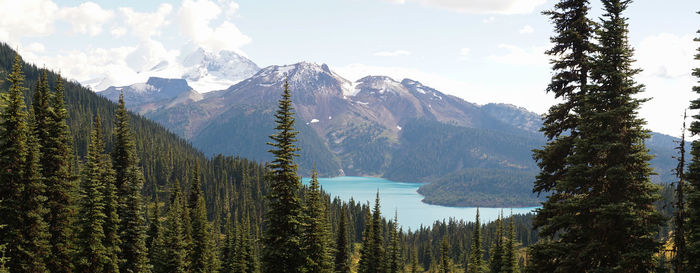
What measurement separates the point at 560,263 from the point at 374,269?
4565 centimetres

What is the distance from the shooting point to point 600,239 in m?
19.2

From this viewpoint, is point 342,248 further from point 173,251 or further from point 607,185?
point 607,185

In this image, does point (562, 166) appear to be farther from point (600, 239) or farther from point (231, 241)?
point (231, 241)

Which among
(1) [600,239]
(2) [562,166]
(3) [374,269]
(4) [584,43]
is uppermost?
(4) [584,43]

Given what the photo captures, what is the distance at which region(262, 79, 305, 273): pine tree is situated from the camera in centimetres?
2933

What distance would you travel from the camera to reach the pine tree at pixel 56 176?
4044 centimetres

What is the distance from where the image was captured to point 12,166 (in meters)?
36.0

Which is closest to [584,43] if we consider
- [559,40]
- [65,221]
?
[559,40]

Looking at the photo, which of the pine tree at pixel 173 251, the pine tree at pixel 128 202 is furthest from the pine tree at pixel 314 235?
the pine tree at pixel 173 251

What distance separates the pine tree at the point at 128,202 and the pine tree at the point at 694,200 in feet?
143

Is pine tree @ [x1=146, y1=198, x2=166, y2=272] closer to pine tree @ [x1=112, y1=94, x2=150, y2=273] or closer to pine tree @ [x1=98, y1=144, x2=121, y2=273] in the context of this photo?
pine tree @ [x1=112, y1=94, x2=150, y2=273]

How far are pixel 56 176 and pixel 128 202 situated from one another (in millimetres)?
6598

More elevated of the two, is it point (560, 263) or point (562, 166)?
point (562, 166)

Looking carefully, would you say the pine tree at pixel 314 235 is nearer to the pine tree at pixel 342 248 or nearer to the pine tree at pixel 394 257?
the pine tree at pixel 342 248
